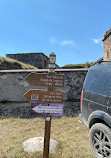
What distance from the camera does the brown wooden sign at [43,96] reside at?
2.47m

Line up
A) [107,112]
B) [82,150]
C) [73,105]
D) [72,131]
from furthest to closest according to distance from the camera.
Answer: [73,105]
[72,131]
[82,150]
[107,112]

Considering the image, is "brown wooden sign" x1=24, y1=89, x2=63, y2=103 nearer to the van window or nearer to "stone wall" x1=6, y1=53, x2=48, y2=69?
the van window

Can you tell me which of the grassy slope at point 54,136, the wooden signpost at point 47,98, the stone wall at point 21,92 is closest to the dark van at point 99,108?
the grassy slope at point 54,136

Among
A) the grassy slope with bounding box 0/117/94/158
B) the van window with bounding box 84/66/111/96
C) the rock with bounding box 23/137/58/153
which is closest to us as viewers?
the van window with bounding box 84/66/111/96

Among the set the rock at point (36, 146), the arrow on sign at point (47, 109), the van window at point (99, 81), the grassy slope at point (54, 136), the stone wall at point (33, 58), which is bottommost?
the grassy slope at point (54, 136)

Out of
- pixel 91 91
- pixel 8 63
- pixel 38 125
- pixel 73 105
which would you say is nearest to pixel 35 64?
pixel 8 63

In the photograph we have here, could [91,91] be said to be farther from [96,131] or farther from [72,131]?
[72,131]

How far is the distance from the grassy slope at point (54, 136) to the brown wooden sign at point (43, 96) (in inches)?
48.0

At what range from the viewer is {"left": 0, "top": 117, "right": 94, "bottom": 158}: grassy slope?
275 cm

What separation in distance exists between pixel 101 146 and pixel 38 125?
2.86 meters

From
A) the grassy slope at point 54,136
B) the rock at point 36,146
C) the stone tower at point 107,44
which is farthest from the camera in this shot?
the stone tower at point 107,44

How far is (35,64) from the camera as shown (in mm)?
18594

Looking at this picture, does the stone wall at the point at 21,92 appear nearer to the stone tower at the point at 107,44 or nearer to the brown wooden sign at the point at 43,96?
the brown wooden sign at the point at 43,96

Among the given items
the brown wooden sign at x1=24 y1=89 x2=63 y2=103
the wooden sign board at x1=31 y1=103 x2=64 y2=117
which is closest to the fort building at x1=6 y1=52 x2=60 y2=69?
the brown wooden sign at x1=24 y1=89 x2=63 y2=103
